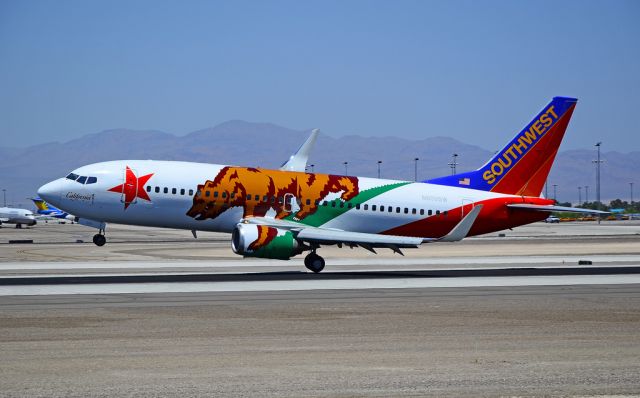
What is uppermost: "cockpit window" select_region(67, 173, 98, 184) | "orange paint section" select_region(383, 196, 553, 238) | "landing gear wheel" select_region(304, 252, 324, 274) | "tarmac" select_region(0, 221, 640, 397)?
"cockpit window" select_region(67, 173, 98, 184)

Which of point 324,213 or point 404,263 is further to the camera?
point 404,263

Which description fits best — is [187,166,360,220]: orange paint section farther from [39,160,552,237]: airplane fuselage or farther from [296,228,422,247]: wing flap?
[296,228,422,247]: wing flap

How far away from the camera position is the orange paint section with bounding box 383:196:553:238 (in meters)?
44.2

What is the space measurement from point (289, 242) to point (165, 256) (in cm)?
1501

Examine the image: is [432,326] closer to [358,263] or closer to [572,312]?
[572,312]

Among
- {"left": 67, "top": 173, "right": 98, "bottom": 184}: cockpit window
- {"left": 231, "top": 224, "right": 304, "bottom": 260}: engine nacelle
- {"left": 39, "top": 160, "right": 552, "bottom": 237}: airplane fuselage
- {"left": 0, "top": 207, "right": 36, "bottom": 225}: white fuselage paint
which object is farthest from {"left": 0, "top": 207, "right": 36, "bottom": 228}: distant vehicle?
{"left": 231, "top": 224, "right": 304, "bottom": 260}: engine nacelle

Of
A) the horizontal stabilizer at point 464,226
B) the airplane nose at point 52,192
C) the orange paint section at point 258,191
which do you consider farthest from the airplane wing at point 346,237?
the airplane nose at point 52,192

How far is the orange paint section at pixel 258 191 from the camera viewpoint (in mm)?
40688

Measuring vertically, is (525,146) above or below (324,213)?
above

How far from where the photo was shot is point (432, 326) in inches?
844

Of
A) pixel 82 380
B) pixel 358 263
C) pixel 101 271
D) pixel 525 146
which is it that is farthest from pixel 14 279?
pixel 525 146

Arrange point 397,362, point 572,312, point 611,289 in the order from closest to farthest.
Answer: point 397,362
point 572,312
point 611,289

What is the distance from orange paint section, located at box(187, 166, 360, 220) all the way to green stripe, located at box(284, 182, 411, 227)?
19cm

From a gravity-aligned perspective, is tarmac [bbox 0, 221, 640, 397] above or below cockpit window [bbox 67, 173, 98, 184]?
below
